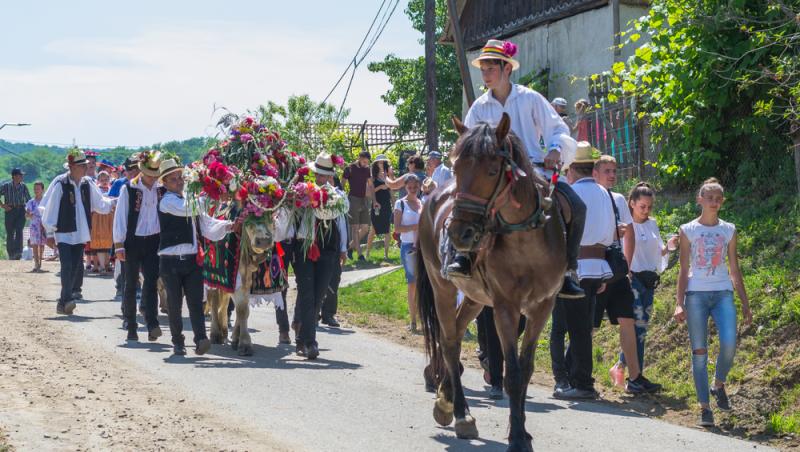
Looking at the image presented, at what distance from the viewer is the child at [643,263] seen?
10594 mm

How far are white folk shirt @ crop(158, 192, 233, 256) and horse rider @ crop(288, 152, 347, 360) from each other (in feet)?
2.72

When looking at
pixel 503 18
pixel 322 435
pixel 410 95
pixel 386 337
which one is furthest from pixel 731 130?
pixel 410 95

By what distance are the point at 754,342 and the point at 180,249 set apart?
624cm

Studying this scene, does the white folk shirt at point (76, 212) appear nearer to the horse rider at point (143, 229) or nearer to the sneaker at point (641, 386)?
the horse rider at point (143, 229)

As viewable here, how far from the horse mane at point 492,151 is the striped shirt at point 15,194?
2269 centimetres

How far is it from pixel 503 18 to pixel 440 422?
22.9 metres

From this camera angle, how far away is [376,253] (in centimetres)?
2384

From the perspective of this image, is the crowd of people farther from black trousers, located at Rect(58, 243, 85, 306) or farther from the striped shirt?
the striped shirt

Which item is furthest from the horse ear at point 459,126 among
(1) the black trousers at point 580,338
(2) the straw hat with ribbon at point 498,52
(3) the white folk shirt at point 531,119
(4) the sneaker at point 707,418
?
(4) the sneaker at point 707,418

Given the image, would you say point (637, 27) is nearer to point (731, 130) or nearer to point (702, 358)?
point (731, 130)

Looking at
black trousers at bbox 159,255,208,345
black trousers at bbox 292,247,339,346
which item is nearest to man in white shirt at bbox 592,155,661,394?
black trousers at bbox 292,247,339,346

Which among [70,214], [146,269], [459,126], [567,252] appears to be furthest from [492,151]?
[70,214]

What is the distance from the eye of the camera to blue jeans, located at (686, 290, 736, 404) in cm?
902

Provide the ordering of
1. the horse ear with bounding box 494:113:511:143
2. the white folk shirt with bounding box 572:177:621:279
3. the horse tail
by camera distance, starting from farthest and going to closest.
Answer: the white folk shirt with bounding box 572:177:621:279 < the horse tail < the horse ear with bounding box 494:113:511:143
